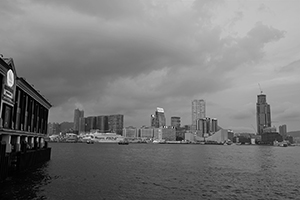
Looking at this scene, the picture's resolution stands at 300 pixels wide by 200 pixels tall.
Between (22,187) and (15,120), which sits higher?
(15,120)

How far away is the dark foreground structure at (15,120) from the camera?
41219 mm

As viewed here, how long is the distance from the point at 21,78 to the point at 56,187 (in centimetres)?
2426

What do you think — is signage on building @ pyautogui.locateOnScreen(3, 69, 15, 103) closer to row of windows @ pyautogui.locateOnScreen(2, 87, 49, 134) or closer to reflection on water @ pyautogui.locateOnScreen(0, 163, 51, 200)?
row of windows @ pyautogui.locateOnScreen(2, 87, 49, 134)

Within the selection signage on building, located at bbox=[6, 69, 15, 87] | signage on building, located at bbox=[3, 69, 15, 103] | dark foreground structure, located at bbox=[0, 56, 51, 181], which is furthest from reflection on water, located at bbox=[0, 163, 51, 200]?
signage on building, located at bbox=[6, 69, 15, 87]

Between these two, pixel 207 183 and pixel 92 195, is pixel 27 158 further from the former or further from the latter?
pixel 207 183

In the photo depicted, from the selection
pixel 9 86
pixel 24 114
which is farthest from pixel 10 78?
pixel 24 114

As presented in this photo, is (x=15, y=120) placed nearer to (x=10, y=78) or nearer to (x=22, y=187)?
(x=10, y=78)

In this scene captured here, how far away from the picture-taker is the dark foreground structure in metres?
Result: 41.2

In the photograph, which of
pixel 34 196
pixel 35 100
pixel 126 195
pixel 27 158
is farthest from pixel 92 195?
pixel 35 100

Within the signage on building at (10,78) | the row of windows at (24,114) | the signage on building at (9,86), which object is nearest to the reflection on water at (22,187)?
the row of windows at (24,114)

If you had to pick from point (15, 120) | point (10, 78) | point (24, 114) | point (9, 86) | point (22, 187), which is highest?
point (10, 78)

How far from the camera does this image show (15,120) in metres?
51.2

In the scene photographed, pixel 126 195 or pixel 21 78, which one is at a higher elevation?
pixel 21 78

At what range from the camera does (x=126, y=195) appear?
3734 cm
